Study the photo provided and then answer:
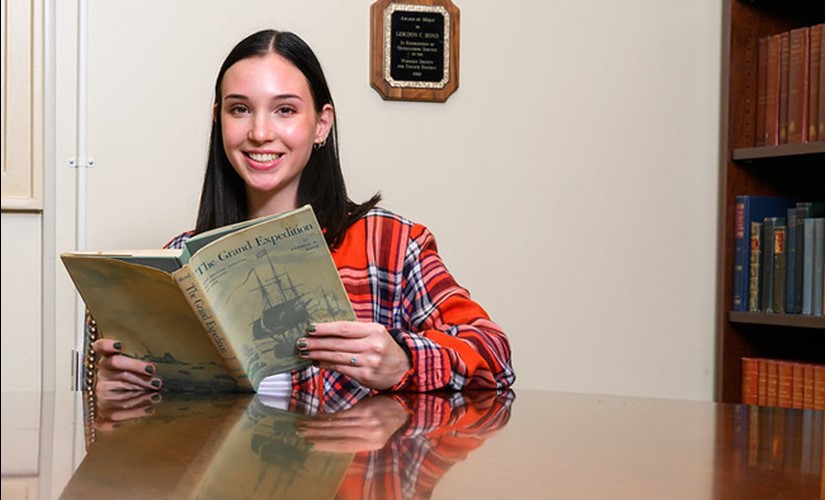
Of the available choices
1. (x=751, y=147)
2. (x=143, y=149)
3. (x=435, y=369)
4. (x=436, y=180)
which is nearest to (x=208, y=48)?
(x=143, y=149)

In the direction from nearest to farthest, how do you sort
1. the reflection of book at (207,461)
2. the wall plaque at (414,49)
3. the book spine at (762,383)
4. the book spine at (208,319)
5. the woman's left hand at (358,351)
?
the reflection of book at (207,461), the book spine at (208,319), the woman's left hand at (358,351), the wall plaque at (414,49), the book spine at (762,383)

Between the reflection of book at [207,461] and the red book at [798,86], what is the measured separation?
1.84 m

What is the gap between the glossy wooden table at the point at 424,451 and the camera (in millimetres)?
650

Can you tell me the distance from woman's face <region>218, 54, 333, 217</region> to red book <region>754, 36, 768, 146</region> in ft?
4.47

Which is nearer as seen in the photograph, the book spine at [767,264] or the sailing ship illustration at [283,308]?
the sailing ship illustration at [283,308]

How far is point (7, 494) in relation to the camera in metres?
0.60

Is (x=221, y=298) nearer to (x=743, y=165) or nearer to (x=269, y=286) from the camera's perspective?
(x=269, y=286)

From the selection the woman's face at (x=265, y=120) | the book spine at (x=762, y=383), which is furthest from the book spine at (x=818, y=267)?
the woman's face at (x=265, y=120)

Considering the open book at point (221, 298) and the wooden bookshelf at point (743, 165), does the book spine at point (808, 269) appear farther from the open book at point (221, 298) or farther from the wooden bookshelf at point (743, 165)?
the open book at point (221, 298)

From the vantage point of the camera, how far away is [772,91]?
2576 millimetres

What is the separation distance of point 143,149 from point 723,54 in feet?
4.92

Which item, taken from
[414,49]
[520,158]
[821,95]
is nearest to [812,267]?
[821,95]

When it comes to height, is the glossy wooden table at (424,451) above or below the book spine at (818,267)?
below

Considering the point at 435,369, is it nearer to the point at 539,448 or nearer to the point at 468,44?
the point at 539,448
